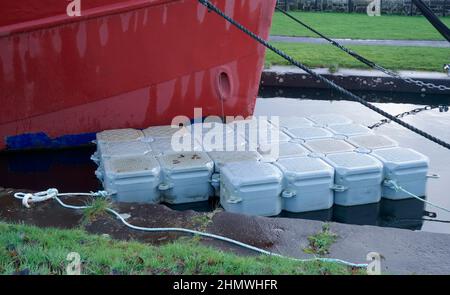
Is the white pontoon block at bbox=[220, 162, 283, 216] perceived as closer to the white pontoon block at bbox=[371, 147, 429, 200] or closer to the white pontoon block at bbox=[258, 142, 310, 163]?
the white pontoon block at bbox=[258, 142, 310, 163]

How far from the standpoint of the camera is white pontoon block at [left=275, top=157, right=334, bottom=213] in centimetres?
439

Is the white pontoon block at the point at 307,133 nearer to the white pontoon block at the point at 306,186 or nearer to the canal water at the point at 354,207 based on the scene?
the white pontoon block at the point at 306,186

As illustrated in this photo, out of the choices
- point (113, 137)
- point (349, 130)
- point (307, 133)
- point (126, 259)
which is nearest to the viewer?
point (126, 259)

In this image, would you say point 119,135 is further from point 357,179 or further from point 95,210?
point 357,179

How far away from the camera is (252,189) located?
4258 millimetres

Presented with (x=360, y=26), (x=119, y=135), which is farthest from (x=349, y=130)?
(x=360, y=26)

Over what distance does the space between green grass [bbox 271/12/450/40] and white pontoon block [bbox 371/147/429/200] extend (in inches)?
388

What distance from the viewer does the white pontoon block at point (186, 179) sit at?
4.55 meters

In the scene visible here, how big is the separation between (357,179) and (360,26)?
13288mm

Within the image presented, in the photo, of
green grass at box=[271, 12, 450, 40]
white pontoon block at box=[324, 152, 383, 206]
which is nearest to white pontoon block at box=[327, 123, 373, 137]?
white pontoon block at box=[324, 152, 383, 206]

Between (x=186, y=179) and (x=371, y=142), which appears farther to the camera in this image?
(x=371, y=142)

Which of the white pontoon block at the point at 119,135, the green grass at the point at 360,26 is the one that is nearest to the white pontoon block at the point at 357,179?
the white pontoon block at the point at 119,135

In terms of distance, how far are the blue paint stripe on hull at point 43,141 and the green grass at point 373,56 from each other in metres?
4.96
